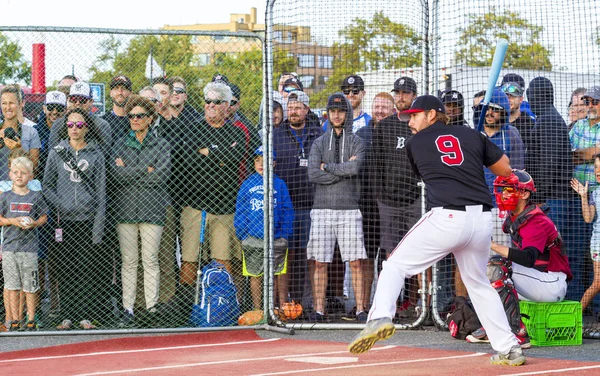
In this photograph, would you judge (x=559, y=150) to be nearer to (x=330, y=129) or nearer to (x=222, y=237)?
(x=330, y=129)

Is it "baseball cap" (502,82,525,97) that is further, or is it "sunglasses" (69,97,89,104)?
"baseball cap" (502,82,525,97)

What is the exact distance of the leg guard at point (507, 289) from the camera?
8.12 metres

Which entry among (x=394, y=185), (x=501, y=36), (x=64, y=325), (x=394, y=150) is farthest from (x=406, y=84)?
(x=501, y=36)

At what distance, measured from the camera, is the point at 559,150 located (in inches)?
387

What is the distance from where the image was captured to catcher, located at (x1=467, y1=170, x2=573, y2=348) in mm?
8156

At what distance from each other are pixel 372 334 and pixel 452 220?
1.08 m

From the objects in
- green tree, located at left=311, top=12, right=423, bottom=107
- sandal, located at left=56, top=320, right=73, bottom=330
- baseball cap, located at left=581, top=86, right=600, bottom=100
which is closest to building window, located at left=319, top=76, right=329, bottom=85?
green tree, located at left=311, top=12, right=423, bottom=107

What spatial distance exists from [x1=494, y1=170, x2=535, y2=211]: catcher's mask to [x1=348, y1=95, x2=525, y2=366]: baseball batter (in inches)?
44.5

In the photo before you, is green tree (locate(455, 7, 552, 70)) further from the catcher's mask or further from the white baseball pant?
the white baseball pant

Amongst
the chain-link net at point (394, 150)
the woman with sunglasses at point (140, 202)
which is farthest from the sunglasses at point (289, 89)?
the woman with sunglasses at point (140, 202)

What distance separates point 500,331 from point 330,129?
11.9 ft

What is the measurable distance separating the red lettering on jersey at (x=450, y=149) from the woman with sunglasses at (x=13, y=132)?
4.82 meters

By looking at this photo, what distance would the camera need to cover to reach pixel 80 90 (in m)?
9.77

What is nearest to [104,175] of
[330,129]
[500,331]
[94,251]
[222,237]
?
[94,251]
